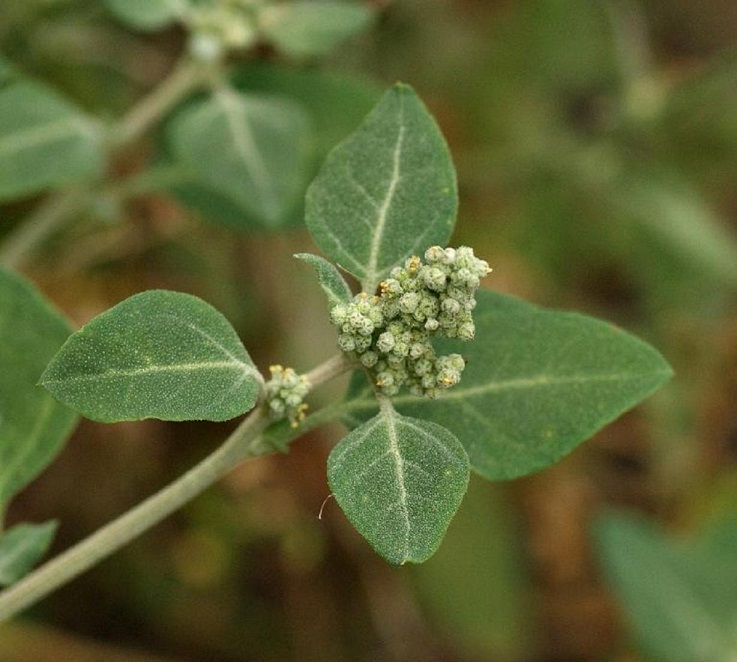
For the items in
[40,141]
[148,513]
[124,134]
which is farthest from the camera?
[124,134]

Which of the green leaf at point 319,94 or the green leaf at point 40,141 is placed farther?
the green leaf at point 319,94

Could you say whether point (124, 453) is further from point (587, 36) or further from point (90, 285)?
point (587, 36)

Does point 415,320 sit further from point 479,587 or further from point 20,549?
point 479,587

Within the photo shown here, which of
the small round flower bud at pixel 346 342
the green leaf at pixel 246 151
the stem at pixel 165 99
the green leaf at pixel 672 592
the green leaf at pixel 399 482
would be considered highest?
the stem at pixel 165 99

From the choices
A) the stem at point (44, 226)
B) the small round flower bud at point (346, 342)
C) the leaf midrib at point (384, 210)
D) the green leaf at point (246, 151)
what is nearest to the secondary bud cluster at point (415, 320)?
the small round flower bud at point (346, 342)

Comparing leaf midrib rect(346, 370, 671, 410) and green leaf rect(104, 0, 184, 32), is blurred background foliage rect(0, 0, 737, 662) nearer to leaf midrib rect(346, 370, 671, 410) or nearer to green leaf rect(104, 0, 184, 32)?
green leaf rect(104, 0, 184, 32)

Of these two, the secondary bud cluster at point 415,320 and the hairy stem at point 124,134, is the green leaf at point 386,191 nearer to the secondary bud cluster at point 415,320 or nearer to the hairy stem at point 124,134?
the secondary bud cluster at point 415,320

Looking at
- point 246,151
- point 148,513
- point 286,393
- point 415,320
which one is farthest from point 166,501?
point 246,151

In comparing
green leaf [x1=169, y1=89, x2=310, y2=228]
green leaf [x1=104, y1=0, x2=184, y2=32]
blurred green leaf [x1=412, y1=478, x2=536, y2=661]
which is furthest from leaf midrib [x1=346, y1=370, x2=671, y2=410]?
blurred green leaf [x1=412, y1=478, x2=536, y2=661]
